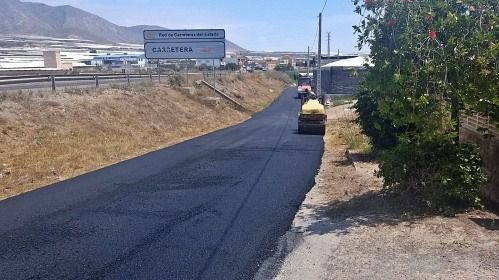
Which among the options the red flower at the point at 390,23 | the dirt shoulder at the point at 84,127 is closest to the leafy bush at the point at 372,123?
the red flower at the point at 390,23

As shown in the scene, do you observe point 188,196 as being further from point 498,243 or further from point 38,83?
point 38,83

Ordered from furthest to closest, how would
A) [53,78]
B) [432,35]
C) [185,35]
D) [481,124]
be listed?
[185,35] → [53,78] → [481,124] → [432,35]

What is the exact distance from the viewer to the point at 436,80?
834 centimetres

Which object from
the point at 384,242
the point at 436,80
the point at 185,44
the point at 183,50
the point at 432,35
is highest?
the point at 185,44

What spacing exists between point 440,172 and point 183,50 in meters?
38.6

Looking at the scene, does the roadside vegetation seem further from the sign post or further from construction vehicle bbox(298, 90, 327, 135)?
the sign post

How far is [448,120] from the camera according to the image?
8.27 m

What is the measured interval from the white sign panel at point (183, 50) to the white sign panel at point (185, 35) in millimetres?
327

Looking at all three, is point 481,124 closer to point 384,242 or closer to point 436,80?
point 436,80

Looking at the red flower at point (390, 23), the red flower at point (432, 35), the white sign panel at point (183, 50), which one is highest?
the white sign panel at point (183, 50)

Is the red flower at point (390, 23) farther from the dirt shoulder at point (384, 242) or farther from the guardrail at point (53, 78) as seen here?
the guardrail at point (53, 78)

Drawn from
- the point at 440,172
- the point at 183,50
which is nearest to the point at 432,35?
the point at 440,172

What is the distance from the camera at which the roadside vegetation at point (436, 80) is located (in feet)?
26.4

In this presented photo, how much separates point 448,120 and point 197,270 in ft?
14.3
